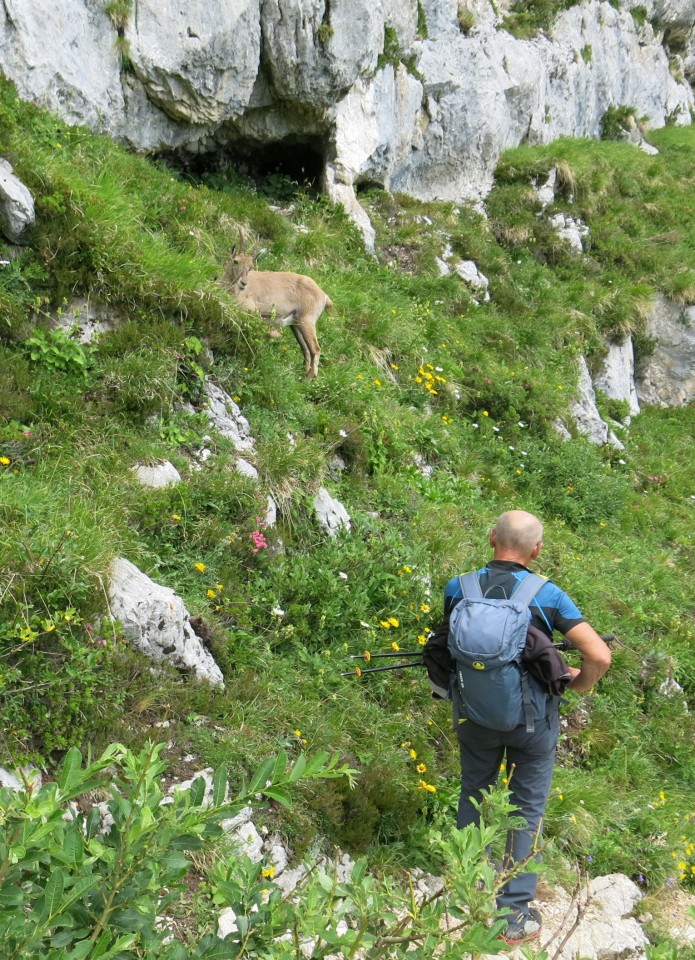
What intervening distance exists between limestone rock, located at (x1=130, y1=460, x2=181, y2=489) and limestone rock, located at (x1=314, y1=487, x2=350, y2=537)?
132cm

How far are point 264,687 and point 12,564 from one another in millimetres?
1791

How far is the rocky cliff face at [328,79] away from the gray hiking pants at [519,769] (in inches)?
324

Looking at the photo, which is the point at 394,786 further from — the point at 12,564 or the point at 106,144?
the point at 106,144

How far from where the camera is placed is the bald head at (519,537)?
163 inches

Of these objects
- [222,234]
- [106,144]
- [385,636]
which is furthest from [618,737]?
[106,144]

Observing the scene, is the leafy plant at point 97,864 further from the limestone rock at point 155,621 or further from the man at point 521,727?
the limestone rock at point 155,621

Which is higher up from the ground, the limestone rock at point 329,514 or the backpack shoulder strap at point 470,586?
the backpack shoulder strap at point 470,586

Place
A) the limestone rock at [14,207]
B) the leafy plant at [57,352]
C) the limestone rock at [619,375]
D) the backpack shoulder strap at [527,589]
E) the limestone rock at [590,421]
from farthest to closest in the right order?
the limestone rock at [619,375]
the limestone rock at [590,421]
the limestone rock at [14,207]
the leafy plant at [57,352]
the backpack shoulder strap at [527,589]

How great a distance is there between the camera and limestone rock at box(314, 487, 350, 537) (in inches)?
255

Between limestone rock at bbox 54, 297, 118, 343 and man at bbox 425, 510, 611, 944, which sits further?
limestone rock at bbox 54, 297, 118, 343

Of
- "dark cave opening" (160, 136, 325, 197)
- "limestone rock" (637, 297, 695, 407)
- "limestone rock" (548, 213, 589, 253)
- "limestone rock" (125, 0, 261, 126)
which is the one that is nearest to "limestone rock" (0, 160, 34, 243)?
"limestone rock" (125, 0, 261, 126)

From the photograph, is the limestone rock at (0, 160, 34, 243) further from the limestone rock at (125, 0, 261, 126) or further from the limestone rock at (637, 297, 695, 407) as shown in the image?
the limestone rock at (637, 297, 695, 407)

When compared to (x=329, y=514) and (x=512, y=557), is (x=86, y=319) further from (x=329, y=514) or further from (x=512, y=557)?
(x=512, y=557)

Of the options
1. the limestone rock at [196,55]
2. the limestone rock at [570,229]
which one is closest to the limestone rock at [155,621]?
the limestone rock at [196,55]
